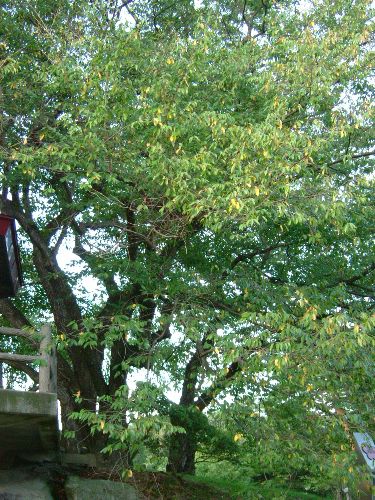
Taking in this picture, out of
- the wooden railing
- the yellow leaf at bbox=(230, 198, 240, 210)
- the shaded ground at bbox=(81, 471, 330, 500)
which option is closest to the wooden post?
the wooden railing

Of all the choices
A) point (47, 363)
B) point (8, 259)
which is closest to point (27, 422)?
point (47, 363)

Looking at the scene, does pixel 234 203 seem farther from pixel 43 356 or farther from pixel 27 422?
pixel 27 422

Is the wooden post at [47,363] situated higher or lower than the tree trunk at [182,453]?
higher

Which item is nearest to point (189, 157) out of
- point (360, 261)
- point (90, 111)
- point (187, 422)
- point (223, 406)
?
point (90, 111)

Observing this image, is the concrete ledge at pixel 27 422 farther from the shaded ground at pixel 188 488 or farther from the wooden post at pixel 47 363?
the shaded ground at pixel 188 488

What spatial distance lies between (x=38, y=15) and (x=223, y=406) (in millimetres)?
7621

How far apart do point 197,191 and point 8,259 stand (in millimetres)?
2746

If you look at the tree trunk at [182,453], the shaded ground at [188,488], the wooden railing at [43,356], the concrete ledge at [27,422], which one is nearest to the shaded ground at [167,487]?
the shaded ground at [188,488]

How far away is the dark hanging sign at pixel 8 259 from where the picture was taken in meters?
8.34

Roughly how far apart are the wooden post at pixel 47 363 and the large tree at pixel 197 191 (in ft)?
1.44

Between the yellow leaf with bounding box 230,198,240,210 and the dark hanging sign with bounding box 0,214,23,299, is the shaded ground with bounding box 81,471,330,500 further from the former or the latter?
the yellow leaf with bounding box 230,198,240,210

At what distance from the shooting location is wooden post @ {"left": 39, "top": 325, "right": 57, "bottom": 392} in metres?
8.29

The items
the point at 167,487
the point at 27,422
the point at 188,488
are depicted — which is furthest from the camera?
the point at 188,488

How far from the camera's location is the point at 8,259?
28.8 ft
